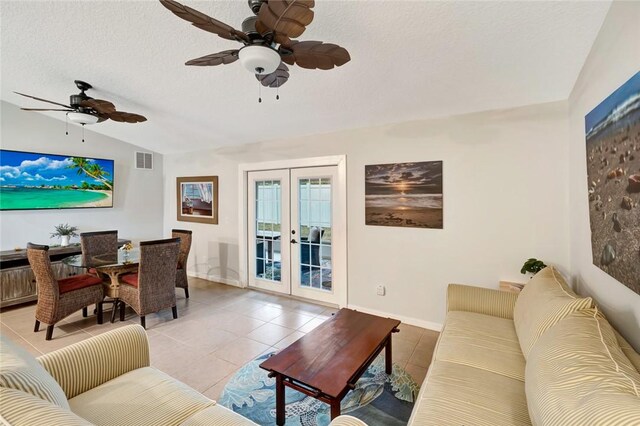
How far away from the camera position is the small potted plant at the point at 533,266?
8.70 ft

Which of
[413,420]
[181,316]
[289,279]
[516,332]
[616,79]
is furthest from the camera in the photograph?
[289,279]

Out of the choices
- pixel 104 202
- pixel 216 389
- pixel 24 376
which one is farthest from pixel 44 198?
pixel 24 376

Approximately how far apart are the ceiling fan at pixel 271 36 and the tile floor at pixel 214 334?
2388 millimetres

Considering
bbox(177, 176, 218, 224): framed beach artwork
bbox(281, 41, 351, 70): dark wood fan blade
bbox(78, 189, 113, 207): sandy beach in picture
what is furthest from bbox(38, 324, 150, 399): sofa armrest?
bbox(78, 189, 113, 207): sandy beach in picture

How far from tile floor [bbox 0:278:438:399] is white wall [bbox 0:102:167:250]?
1225 mm

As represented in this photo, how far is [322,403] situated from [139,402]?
4.01ft

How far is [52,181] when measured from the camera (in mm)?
4594

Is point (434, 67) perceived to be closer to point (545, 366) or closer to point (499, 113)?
point (499, 113)

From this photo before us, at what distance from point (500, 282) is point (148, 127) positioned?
5.34 m

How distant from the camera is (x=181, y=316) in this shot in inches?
146

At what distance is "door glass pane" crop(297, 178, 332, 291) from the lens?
13.6 feet

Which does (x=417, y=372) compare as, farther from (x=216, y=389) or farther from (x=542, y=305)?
(x=216, y=389)

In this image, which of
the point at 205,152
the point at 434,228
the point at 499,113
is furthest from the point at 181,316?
the point at 499,113

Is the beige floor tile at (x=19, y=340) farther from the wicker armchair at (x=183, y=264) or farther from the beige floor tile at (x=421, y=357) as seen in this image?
the beige floor tile at (x=421, y=357)
